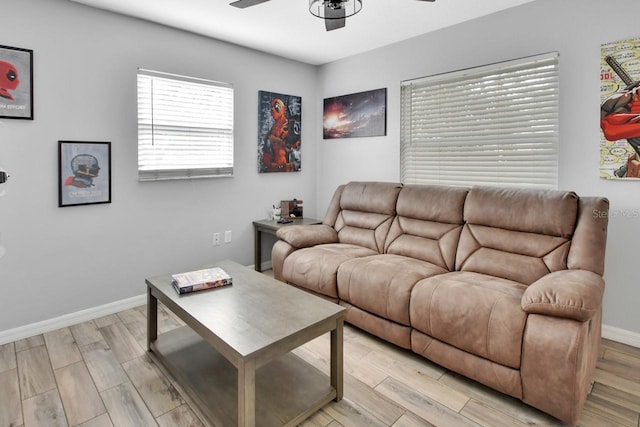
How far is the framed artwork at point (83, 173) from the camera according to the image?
2699 mm

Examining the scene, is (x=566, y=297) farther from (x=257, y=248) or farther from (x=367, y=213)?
(x=257, y=248)

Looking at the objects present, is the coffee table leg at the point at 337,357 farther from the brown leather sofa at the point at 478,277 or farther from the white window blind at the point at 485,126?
the white window blind at the point at 485,126

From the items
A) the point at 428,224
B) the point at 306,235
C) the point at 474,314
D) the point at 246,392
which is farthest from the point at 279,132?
the point at 246,392

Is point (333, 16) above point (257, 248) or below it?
above

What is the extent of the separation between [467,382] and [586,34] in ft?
8.07

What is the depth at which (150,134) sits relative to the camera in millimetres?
3154

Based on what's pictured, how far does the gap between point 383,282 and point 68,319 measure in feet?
7.89

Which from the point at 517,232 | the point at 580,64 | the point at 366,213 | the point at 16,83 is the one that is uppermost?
the point at 580,64

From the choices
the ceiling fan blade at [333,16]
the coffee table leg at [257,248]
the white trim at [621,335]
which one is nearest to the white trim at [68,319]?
the coffee table leg at [257,248]

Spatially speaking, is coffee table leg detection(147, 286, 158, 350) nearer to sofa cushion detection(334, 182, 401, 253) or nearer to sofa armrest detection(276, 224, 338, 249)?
sofa armrest detection(276, 224, 338, 249)

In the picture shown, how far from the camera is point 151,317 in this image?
7.71ft

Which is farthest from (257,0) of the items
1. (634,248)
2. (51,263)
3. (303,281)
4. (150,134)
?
(634,248)

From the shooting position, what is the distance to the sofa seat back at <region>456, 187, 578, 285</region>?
2.26 metres

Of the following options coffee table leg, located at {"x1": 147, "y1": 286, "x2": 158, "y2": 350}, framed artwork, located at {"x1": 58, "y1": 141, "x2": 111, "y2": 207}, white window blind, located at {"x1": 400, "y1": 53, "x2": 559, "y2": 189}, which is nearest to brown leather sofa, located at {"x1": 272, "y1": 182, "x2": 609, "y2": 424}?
white window blind, located at {"x1": 400, "y1": 53, "x2": 559, "y2": 189}
